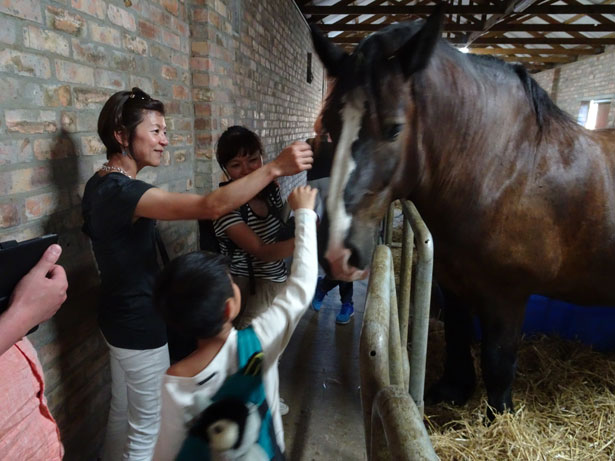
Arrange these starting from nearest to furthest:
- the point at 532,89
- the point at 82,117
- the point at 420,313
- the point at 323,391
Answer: the point at 420,313, the point at 82,117, the point at 532,89, the point at 323,391

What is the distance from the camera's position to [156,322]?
4.89ft

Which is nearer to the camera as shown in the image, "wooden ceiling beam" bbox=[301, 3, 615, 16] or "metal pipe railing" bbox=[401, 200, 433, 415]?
"metal pipe railing" bbox=[401, 200, 433, 415]

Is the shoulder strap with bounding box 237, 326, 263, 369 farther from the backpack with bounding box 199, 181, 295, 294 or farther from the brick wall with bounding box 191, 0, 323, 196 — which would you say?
the brick wall with bounding box 191, 0, 323, 196

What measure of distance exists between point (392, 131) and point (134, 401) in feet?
4.60

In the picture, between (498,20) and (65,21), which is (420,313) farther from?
(498,20)

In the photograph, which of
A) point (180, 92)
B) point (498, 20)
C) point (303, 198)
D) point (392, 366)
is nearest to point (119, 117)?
point (303, 198)

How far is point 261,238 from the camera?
1.90 meters

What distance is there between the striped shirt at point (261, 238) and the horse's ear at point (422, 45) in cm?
90

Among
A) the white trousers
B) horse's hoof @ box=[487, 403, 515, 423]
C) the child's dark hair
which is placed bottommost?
horse's hoof @ box=[487, 403, 515, 423]

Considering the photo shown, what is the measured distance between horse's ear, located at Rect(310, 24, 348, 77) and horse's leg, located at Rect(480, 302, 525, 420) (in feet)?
4.14

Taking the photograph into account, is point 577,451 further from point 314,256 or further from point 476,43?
Answer: point 476,43

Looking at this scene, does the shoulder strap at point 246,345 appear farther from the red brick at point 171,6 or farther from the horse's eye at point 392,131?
the red brick at point 171,6

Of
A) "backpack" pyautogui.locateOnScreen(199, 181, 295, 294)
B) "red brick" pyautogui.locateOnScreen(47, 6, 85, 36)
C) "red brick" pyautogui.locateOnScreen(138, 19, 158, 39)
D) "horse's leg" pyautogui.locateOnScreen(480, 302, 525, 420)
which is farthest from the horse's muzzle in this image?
"red brick" pyautogui.locateOnScreen(138, 19, 158, 39)

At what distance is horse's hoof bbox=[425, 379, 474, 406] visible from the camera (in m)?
2.27
